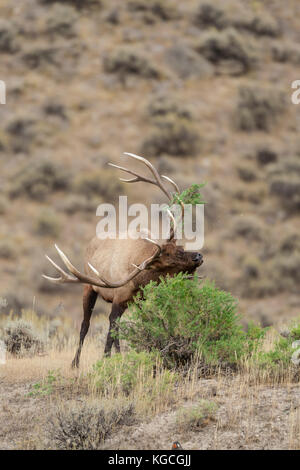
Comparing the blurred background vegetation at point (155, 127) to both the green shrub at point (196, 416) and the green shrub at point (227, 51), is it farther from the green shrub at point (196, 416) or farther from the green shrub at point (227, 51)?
the green shrub at point (196, 416)

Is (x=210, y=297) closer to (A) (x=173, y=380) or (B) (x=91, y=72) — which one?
(A) (x=173, y=380)

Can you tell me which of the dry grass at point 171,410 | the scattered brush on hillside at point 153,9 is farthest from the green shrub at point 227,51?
the dry grass at point 171,410

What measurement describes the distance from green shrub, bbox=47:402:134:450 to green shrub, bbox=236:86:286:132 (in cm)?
2338

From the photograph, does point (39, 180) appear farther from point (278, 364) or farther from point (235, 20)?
point (278, 364)

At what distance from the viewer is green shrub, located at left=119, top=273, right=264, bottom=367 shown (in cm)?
634

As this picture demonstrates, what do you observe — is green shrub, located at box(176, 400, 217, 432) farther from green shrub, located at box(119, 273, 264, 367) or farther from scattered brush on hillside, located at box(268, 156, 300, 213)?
scattered brush on hillside, located at box(268, 156, 300, 213)

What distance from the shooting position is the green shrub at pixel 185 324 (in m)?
6.34

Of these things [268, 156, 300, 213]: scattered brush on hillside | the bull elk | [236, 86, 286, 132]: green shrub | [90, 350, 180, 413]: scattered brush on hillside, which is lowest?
[90, 350, 180, 413]: scattered brush on hillside

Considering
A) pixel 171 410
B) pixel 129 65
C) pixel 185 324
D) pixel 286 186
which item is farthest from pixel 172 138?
pixel 171 410

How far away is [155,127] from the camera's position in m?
26.4

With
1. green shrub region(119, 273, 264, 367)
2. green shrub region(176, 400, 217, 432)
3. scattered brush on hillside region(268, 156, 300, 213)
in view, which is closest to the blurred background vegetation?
scattered brush on hillside region(268, 156, 300, 213)

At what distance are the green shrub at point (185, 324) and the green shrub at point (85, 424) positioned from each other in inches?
48.5

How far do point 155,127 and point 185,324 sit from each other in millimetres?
20756
